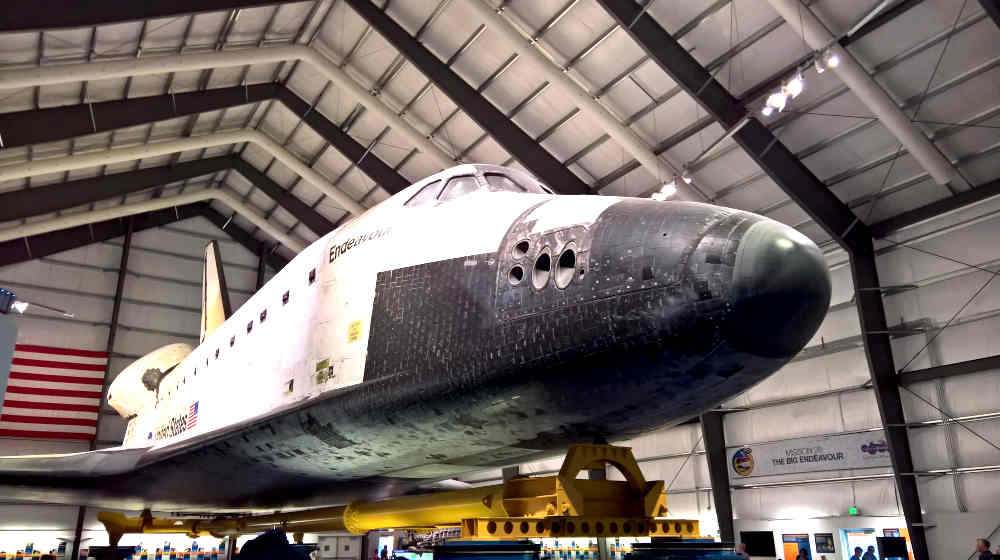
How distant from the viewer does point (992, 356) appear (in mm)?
11062

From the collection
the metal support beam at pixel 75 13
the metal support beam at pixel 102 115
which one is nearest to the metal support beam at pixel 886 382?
the metal support beam at pixel 75 13

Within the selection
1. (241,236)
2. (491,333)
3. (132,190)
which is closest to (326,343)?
(491,333)

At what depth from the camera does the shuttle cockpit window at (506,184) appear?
366 cm

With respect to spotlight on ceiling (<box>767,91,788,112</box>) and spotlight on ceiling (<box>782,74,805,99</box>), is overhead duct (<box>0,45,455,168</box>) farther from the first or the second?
spotlight on ceiling (<box>782,74,805,99</box>)

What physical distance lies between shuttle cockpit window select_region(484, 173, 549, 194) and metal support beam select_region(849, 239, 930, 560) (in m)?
10.7

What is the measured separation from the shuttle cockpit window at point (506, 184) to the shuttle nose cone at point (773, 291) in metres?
1.60

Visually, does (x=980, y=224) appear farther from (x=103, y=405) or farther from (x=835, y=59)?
(x=103, y=405)

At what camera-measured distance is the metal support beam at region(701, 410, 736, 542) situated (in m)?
14.3

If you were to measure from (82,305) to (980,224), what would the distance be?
23897mm

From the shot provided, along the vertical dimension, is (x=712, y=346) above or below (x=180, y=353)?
below

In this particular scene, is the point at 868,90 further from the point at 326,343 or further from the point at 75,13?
the point at 75,13

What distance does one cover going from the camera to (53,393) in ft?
65.1

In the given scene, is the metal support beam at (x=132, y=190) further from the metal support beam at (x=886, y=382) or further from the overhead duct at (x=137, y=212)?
the metal support beam at (x=886, y=382)

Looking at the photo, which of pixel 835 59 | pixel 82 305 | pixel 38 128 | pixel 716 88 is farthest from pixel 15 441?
pixel 835 59
